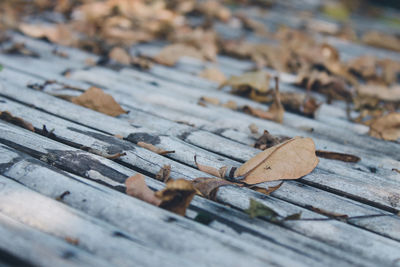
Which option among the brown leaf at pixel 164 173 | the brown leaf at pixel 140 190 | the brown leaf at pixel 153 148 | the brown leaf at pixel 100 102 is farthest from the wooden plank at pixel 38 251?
the brown leaf at pixel 100 102

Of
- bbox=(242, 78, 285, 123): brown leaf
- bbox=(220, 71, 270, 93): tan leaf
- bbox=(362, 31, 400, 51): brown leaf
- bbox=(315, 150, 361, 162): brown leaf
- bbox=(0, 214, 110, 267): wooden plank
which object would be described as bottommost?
bbox=(0, 214, 110, 267): wooden plank

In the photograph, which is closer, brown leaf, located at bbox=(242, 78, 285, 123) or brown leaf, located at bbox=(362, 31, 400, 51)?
brown leaf, located at bbox=(242, 78, 285, 123)

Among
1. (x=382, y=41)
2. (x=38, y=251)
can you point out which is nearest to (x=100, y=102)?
(x=38, y=251)

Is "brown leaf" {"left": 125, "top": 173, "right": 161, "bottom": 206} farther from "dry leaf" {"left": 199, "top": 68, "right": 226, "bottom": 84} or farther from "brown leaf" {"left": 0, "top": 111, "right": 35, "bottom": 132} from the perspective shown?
"dry leaf" {"left": 199, "top": 68, "right": 226, "bottom": 84}

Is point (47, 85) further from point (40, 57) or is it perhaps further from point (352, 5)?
point (352, 5)

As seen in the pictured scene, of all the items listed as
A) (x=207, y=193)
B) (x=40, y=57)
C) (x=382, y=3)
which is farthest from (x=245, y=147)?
(x=382, y=3)

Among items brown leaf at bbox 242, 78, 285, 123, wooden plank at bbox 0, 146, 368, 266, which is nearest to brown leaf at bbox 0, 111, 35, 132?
wooden plank at bbox 0, 146, 368, 266

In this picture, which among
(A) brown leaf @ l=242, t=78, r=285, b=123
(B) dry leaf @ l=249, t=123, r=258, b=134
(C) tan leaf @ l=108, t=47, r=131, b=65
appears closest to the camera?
(B) dry leaf @ l=249, t=123, r=258, b=134

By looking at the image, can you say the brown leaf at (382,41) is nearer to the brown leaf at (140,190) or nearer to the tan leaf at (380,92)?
the tan leaf at (380,92)
